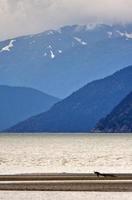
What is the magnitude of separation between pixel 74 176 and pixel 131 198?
11.7 meters

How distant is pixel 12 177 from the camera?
165 ft

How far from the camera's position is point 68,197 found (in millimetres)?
38969

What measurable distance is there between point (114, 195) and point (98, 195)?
1.00m

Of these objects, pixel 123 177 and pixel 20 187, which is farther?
pixel 123 177

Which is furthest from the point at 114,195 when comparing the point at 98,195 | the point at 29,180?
the point at 29,180

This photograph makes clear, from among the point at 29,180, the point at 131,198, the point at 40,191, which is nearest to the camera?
the point at 131,198

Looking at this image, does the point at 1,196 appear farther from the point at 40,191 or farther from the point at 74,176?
the point at 74,176

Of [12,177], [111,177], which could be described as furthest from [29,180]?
[111,177]

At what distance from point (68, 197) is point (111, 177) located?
31.2ft

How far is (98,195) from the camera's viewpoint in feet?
129

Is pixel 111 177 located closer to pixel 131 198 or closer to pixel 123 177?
pixel 123 177

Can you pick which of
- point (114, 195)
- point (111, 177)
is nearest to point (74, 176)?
point (111, 177)

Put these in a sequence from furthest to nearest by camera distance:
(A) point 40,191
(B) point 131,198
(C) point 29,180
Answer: (C) point 29,180 < (A) point 40,191 < (B) point 131,198

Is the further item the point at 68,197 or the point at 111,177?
the point at 111,177
